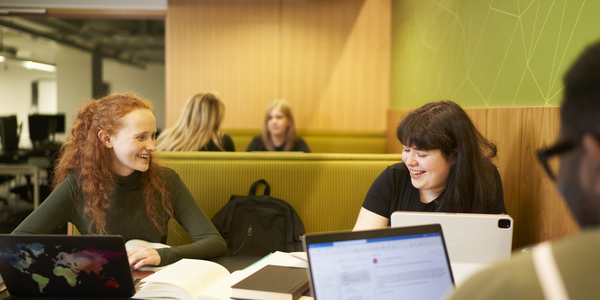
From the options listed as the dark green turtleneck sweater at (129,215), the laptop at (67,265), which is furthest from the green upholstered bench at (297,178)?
the laptop at (67,265)

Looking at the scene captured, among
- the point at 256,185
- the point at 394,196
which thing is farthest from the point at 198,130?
the point at 394,196

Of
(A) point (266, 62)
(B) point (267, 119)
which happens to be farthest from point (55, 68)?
(B) point (267, 119)

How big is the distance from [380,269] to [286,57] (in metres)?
4.59

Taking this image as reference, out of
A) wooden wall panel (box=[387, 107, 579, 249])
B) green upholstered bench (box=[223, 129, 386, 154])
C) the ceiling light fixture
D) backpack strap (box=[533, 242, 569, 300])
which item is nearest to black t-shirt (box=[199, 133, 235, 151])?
green upholstered bench (box=[223, 129, 386, 154])

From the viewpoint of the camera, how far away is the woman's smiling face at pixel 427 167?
184cm

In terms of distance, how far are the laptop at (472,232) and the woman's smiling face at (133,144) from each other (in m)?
1.03

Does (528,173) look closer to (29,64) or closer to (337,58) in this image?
(337,58)

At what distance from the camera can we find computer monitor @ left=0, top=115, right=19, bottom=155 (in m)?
5.44

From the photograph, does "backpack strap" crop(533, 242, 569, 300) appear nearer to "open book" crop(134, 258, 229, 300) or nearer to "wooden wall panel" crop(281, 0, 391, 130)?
"open book" crop(134, 258, 229, 300)

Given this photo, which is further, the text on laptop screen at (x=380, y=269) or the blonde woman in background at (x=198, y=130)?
the blonde woman in background at (x=198, y=130)

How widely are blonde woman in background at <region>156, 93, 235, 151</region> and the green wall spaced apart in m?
1.54

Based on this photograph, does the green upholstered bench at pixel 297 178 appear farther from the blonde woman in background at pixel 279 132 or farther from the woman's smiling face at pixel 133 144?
the blonde woman in background at pixel 279 132

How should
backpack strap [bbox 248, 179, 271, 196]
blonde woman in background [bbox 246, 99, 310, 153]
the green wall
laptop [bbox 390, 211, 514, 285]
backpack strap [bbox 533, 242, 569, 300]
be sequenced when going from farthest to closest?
1. blonde woman in background [bbox 246, 99, 310, 153]
2. backpack strap [bbox 248, 179, 271, 196]
3. the green wall
4. laptop [bbox 390, 211, 514, 285]
5. backpack strap [bbox 533, 242, 569, 300]

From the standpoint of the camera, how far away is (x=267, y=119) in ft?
15.1
